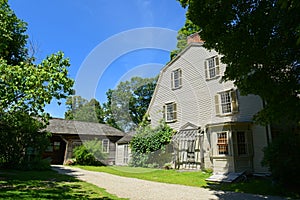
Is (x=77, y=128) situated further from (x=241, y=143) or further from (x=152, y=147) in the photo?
(x=241, y=143)

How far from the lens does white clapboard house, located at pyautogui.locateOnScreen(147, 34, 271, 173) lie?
40.4 feet

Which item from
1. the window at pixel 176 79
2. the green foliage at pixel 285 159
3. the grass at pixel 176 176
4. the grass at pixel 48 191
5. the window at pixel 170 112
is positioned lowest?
the grass at pixel 176 176

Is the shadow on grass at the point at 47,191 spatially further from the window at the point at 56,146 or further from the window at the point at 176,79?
the window at the point at 56,146

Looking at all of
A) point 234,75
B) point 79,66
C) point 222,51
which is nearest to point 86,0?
point 79,66

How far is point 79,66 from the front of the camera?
43.2ft

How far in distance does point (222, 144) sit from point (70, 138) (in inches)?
654

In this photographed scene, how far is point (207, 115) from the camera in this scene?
14758mm

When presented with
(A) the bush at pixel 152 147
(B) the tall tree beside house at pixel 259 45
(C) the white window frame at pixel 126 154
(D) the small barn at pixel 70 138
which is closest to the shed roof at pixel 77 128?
(D) the small barn at pixel 70 138

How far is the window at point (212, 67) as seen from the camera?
14.8 m

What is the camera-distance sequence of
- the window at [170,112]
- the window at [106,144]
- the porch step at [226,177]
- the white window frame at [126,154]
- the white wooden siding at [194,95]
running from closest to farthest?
the porch step at [226,177]
the white wooden siding at [194,95]
the window at [170,112]
the white window frame at [126,154]
the window at [106,144]

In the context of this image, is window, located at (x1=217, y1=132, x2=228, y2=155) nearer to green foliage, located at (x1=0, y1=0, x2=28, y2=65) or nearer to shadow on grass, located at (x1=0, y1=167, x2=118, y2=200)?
shadow on grass, located at (x1=0, y1=167, x2=118, y2=200)

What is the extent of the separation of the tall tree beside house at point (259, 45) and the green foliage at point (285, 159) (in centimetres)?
188

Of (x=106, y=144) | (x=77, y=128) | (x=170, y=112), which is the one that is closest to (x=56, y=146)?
(x=77, y=128)

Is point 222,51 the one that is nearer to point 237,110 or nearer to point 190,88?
point 237,110
